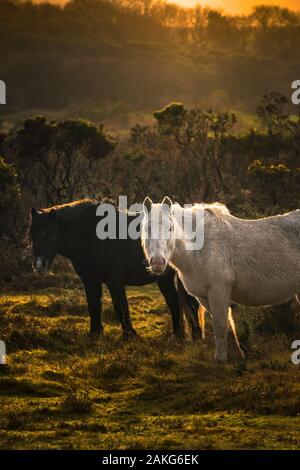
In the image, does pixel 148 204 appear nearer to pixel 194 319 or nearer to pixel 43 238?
pixel 194 319

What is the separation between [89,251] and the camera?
11914mm

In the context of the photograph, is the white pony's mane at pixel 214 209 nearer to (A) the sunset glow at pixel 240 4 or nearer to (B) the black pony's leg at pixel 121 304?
(B) the black pony's leg at pixel 121 304

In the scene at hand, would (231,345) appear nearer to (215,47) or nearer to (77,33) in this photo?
(215,47)

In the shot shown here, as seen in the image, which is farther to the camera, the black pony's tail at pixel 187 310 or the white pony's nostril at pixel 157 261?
the black pony's tail at pixel 187 310

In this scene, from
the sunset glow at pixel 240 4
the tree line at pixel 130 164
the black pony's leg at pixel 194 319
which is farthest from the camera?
the sunset glow at pixel 240 4

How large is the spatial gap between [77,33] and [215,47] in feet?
80.8

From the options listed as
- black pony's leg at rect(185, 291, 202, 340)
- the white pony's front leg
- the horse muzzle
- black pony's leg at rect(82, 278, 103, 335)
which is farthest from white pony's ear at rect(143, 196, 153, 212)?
black pony's leg at rect(82, 278, 103, 335)

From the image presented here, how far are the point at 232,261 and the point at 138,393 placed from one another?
90.1 inches

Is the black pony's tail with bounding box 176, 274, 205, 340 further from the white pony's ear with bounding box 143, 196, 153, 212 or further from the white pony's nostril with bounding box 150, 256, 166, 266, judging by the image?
the white pony's nostril with bounding box 150, 256, 166, 266

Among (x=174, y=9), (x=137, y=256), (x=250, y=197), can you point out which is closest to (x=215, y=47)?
(x=174, y=9)

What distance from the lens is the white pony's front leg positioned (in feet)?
30.7

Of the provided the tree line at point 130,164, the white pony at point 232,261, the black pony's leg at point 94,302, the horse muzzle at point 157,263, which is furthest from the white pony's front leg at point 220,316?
the tree line at point 130,164

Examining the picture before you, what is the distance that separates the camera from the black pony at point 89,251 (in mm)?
11828

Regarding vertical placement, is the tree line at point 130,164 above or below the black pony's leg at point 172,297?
above
